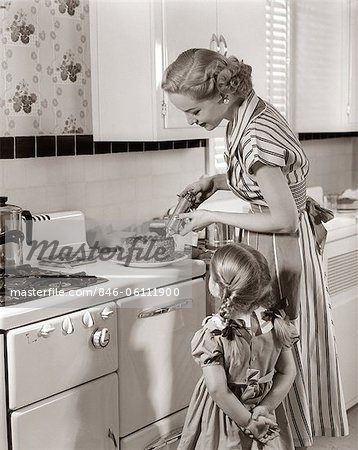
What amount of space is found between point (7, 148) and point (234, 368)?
48.4 inches

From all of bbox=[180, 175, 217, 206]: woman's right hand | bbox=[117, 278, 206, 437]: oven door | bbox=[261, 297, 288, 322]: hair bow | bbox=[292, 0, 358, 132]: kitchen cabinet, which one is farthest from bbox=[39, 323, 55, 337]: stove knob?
bbox=[292, 0, 358, 132]: kitchen cabinet

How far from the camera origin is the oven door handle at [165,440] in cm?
285

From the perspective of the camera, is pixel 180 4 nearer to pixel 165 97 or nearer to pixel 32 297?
pixel 165 97

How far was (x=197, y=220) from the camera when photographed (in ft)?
8.70

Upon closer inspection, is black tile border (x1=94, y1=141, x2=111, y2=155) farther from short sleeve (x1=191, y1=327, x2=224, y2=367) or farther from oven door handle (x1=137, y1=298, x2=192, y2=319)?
short sleeve (x1=191, y1=327, x2=224, y2=367)

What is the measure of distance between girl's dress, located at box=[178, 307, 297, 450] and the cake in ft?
1.95

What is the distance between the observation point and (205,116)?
2529 millimetres

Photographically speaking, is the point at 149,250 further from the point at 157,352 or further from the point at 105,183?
the point at 105,183

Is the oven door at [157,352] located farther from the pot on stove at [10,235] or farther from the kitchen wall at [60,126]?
the kitchen wall at [60,126]

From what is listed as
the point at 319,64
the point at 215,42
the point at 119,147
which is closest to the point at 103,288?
the point at 119,147

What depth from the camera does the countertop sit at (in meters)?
2.30

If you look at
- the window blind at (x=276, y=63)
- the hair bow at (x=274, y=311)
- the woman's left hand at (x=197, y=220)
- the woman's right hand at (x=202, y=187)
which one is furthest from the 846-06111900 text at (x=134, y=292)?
the window blind at (x=276, y=63)

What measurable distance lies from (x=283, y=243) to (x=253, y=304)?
0.31m

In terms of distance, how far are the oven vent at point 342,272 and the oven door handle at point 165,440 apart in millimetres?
1047
